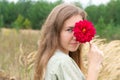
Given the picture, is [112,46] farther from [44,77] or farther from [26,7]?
[26,7]

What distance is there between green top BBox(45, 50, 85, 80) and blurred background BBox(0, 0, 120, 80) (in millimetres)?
1709

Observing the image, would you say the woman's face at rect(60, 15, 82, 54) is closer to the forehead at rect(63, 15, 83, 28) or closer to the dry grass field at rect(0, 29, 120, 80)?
the forehead at rect(63, 15, 83, 28)

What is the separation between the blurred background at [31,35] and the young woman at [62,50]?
155 centimetres

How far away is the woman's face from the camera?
2.82 metres

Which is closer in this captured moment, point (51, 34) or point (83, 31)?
point (83, 31)

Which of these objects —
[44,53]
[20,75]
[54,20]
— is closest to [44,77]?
[44,53]

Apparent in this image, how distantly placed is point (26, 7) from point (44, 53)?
57.7 ft

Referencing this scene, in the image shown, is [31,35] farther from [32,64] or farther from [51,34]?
[51,34]

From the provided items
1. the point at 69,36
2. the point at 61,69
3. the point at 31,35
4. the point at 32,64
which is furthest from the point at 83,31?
the point at 31,35

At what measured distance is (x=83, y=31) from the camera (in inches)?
107

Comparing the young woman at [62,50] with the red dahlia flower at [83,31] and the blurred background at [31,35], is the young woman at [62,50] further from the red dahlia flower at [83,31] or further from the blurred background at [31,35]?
the blurred background at [31,35]

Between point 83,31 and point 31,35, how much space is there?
35.8 ft

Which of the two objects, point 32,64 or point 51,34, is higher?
point 51,34

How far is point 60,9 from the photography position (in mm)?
2928
